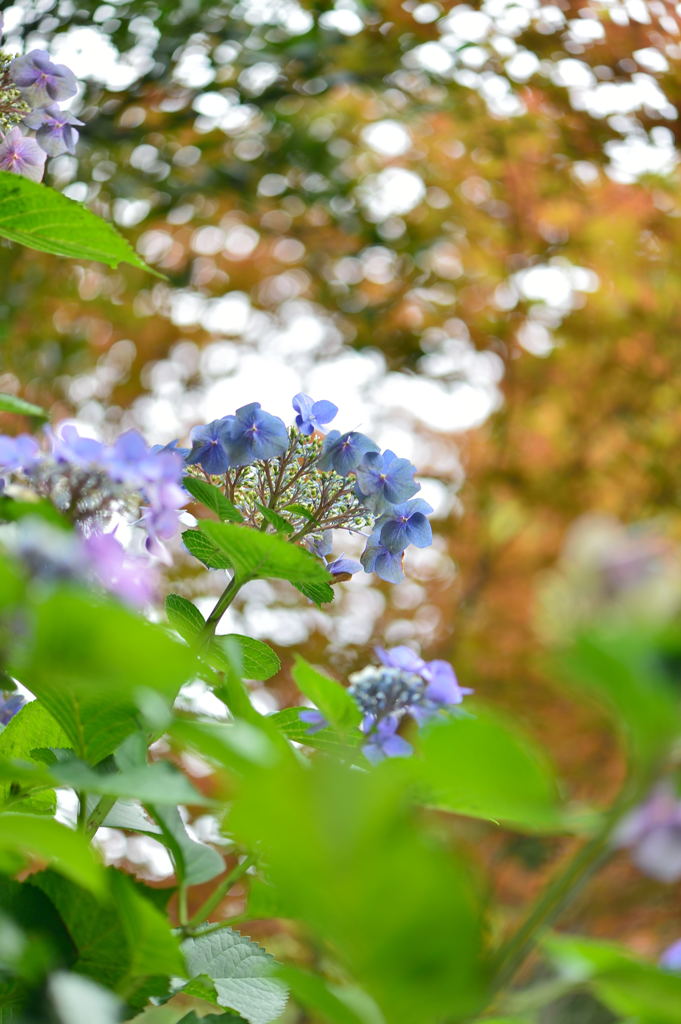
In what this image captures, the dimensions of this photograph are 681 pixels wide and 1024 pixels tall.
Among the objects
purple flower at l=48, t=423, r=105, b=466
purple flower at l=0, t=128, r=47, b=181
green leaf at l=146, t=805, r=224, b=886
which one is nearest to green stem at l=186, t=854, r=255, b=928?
green leaf at l=146, t=805, r=224, b=886

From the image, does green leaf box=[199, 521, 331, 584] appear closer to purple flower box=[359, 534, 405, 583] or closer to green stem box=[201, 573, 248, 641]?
green stem box=[201, 573, 248, 641]

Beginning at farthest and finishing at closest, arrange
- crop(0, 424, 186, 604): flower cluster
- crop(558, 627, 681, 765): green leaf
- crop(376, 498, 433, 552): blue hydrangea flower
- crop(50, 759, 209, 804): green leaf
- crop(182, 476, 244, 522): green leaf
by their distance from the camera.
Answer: crop(376, 498, 433, 552): blue hydrangea flower
crop(182, 476, 244, 522): green leaf
crop(0, 424, 186, 604): flower cluster
crop(50, 759, 209, 804): green leaf
crop(558, 627, 681, 765): green leaf

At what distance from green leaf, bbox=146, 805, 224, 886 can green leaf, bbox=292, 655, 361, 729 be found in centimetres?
9

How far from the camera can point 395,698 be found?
0.61 m

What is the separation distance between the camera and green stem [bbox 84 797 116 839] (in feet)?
1.92

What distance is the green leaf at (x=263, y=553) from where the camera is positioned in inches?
22.3

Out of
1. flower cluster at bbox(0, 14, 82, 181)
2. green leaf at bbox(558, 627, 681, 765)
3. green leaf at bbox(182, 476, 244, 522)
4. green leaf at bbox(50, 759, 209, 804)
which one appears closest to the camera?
green leaf at bbox(558, 627, 681, 765)

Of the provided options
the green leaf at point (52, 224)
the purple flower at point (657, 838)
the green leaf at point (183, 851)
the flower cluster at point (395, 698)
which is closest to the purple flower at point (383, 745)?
the flower cluster at point (395, 698)

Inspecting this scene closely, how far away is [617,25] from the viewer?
1988 mm

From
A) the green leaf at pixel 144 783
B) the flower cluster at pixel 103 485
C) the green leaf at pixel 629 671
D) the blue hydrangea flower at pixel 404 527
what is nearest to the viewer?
the green leaf at pixel 629 671

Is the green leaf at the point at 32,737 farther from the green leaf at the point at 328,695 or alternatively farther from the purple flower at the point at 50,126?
the purple flower at the point at 50,126

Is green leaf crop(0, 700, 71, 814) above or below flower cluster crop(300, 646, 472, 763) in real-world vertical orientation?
below

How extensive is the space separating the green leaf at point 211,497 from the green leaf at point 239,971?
0.84 ft

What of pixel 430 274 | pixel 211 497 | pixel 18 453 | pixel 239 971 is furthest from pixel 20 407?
pixel 430 274
